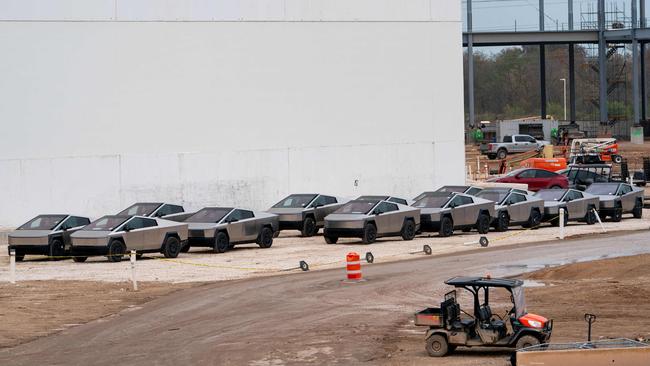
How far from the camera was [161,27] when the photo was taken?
49.2 metres

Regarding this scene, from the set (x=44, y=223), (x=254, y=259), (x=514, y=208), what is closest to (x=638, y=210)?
(x=514, y=208)

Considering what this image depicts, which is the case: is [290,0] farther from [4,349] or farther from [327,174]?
[4,349]

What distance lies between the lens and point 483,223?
42312 mm

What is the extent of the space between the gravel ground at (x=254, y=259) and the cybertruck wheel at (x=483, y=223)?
0.99 ft

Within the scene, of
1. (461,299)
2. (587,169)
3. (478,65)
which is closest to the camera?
(461,299)

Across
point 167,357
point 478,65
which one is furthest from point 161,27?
point 478,65

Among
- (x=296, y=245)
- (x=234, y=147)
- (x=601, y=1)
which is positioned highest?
(x=601, y=1)

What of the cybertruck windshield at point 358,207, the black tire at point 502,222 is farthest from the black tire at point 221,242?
the black tire at point 502,222

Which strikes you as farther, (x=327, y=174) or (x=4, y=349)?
(x=327, y=174)

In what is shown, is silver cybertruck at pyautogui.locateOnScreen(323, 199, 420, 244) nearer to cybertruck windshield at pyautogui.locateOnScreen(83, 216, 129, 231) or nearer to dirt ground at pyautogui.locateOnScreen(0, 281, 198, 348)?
cybertruck windshield at pyautogui.locateOnScreen(83, 216, 129, 231)

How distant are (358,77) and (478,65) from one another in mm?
118591

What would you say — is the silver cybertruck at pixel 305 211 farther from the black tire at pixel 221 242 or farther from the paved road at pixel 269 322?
the paved road at pixel 269 322

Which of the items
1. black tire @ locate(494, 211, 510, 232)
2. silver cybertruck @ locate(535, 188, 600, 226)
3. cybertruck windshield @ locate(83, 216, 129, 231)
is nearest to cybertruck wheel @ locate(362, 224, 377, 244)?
black tire @ locate(494, 211, 510, 232)

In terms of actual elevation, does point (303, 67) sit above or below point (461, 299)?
above
